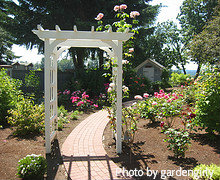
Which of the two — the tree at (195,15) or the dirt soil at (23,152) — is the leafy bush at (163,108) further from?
the tree at (195,15)

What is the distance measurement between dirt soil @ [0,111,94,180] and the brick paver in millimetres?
145

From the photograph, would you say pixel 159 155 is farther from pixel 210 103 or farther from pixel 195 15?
pixel 195 15

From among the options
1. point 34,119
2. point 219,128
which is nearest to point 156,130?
point 219,128

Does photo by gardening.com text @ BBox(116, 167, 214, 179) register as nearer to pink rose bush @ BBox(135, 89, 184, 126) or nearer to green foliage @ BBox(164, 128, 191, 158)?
green foliage @ BBox(164, 128, 191, 158)

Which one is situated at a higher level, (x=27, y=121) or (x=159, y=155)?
(x=27, y=121)

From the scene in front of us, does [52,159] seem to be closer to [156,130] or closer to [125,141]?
[125,141]

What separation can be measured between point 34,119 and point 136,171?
3222 mm

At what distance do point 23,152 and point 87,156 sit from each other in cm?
135

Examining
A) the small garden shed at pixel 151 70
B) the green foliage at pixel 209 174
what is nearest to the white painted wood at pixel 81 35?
the green foliage at pixel 209 174

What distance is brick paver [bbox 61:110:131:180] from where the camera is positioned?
3.21 metres

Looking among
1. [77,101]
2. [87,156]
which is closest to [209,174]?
[87,156]

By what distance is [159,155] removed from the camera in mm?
3928

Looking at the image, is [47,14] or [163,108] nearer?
[163,108]

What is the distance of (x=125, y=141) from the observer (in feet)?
14.9
